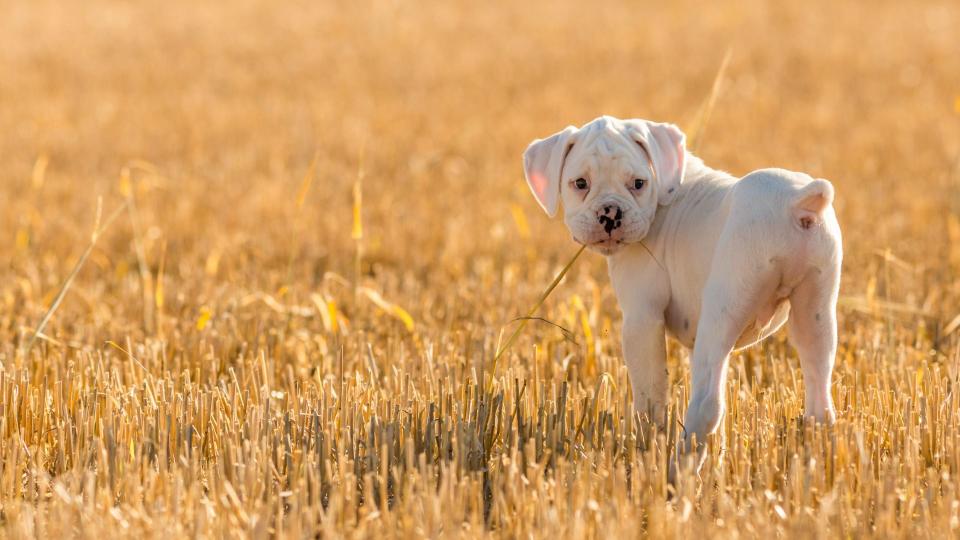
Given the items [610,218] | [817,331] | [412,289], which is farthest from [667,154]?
[412,289]

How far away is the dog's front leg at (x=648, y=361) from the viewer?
4039 mm

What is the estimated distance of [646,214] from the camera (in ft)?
13.4

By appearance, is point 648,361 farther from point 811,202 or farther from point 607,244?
point 811,202

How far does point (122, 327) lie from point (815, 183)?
12.5 feet

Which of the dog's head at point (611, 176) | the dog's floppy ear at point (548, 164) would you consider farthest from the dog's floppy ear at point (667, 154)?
the dog's floppy ear at point (548, 164)

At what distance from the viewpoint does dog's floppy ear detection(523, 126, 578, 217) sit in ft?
13.8

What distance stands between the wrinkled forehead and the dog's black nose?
0.16 metres

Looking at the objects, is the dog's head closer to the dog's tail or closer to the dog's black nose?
the dog's black nose

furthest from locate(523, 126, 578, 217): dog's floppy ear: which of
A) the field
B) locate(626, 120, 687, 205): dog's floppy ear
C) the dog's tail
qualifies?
the dog's tail

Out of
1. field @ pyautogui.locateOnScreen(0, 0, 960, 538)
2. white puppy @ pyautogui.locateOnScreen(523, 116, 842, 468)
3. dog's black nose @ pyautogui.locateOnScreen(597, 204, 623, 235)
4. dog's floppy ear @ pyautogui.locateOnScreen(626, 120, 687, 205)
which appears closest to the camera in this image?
field @ pyautogui.locateOnScreen(0, 0, 960, 538)

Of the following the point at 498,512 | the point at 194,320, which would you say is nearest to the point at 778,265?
the point at 498,512

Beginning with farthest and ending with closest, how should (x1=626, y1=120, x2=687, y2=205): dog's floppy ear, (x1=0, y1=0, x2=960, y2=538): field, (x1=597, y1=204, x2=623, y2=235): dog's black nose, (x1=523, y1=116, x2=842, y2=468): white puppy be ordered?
1. (x1=626, y1=120, x2=687, y2=205): dog's floppy ear
2. (x1=597, y1=204, x2=623, y2=235): dog's black nose
3. (x1=523, y1=116, x2=842, y2=468): white puppy
4. (x1=0, y1=0, x2=960, y2=538): field

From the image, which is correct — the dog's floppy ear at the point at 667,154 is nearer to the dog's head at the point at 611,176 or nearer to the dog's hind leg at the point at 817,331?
the dog's head at the point at 611,176

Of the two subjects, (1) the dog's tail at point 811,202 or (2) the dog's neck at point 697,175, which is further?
(2) the dog's neck at point 697,175
